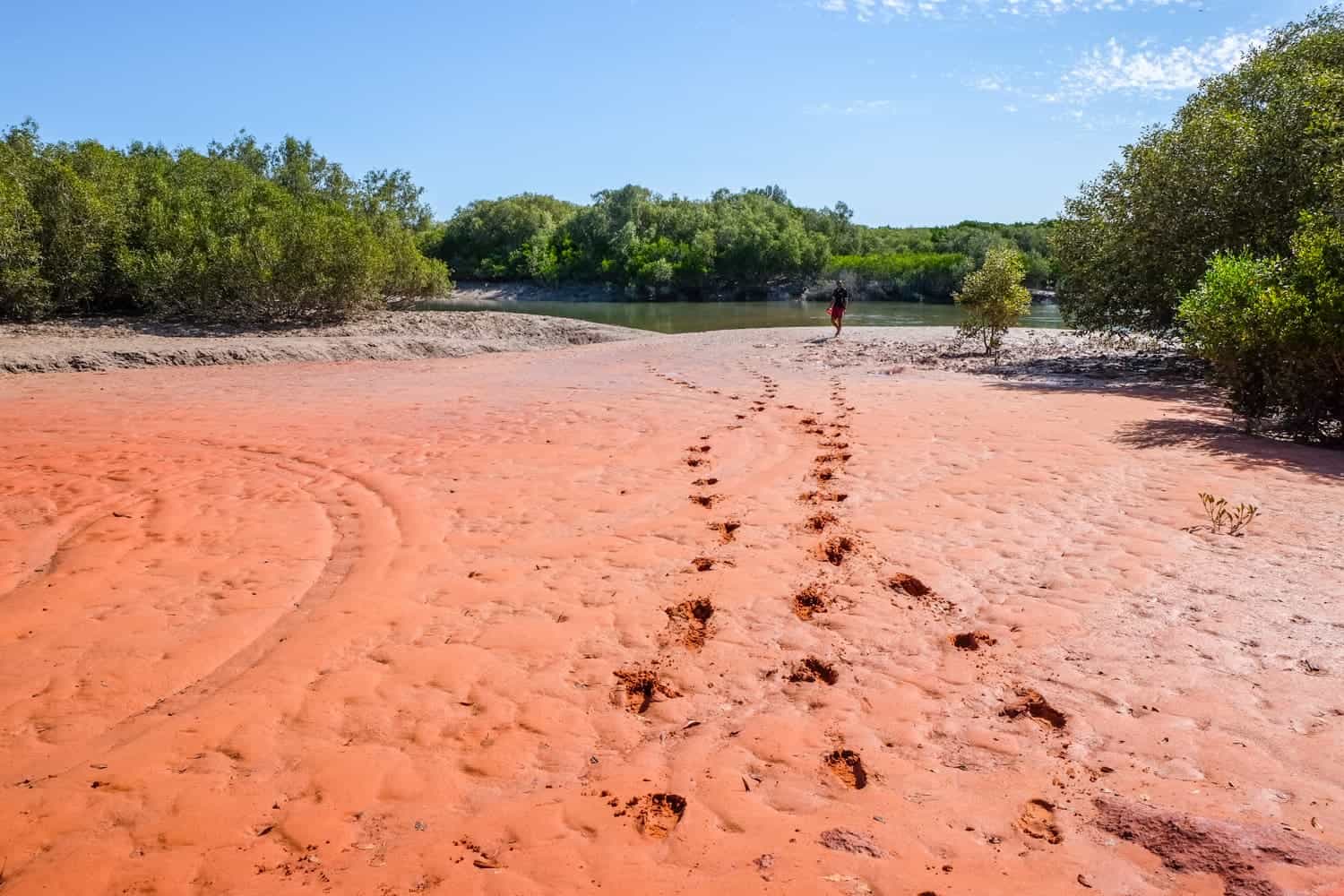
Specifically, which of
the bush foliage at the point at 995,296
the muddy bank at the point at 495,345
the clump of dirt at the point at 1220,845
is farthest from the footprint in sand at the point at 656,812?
the bush foliage at the point at 995,296

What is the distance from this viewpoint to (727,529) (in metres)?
6.13

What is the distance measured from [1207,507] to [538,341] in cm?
2168

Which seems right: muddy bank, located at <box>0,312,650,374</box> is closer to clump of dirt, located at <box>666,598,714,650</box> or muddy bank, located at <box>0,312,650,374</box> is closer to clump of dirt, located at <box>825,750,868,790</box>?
clump of dirt, located at <box>666,598,714,650</box>

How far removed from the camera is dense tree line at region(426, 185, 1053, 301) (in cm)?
6303

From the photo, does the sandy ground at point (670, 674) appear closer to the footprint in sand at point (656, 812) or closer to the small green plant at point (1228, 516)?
the footprint in sand at point (656, 812)

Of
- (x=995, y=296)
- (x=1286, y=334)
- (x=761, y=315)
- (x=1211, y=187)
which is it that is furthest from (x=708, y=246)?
(x=1286, y=334)

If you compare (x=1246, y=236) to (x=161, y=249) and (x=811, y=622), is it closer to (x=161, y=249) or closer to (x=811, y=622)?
(x=811, y=622)

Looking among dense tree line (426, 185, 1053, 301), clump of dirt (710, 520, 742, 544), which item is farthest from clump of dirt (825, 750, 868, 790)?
dense tree line (426, 185, 1053, 301)

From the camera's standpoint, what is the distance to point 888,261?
6216 cm

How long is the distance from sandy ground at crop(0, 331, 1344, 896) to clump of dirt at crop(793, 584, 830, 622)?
27 mm

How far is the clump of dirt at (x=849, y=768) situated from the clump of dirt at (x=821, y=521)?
9.39 ft

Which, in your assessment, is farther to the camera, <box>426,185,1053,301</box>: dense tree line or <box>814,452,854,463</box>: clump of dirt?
<box>426,185,1053,301</box>: dense tree line

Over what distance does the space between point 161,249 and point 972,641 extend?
27.8 metres

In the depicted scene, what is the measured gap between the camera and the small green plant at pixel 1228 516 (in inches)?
233
